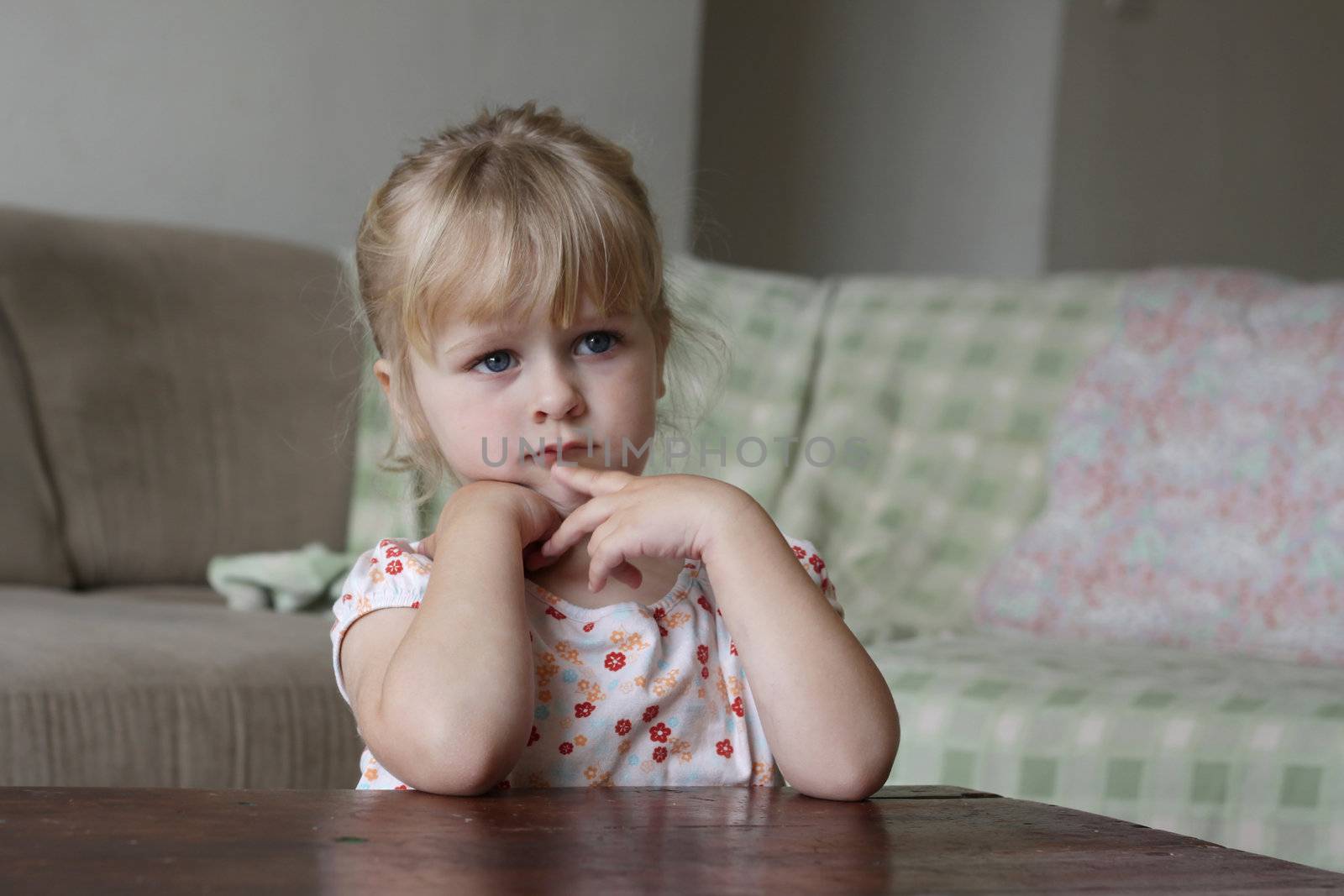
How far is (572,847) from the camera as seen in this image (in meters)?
0.61

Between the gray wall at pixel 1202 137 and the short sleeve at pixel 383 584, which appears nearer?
the short sleeve at pixel 383 584

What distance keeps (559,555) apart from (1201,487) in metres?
1.36

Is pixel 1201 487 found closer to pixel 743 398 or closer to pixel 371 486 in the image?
pixel 743 398

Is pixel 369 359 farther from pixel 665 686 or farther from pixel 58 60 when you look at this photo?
pixel 665 686

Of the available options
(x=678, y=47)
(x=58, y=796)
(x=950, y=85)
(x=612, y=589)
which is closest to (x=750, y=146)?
(x=950, y=85)

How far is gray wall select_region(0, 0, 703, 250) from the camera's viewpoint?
7.88 feet

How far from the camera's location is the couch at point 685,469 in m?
1.52

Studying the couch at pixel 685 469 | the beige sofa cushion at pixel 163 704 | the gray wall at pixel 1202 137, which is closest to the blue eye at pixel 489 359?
the couch at pixel 685 469

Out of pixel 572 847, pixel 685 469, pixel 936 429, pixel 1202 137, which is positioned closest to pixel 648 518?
pixel 572 847

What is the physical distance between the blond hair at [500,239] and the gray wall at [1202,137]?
3.04m

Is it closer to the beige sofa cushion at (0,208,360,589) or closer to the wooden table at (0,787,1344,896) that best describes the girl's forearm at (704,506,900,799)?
the wooden table at (0,787,1344,896)

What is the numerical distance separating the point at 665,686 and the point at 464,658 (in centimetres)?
18

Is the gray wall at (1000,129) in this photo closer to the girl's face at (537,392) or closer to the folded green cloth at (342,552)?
the folded green cloth at (342,552)

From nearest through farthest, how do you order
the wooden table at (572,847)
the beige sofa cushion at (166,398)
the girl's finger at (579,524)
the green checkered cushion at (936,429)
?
the wooden table at (572,847)
the girl's finger at (579,524)
the beige sofa cushion at (166,398)
the green checkered cushion at (936,429)
